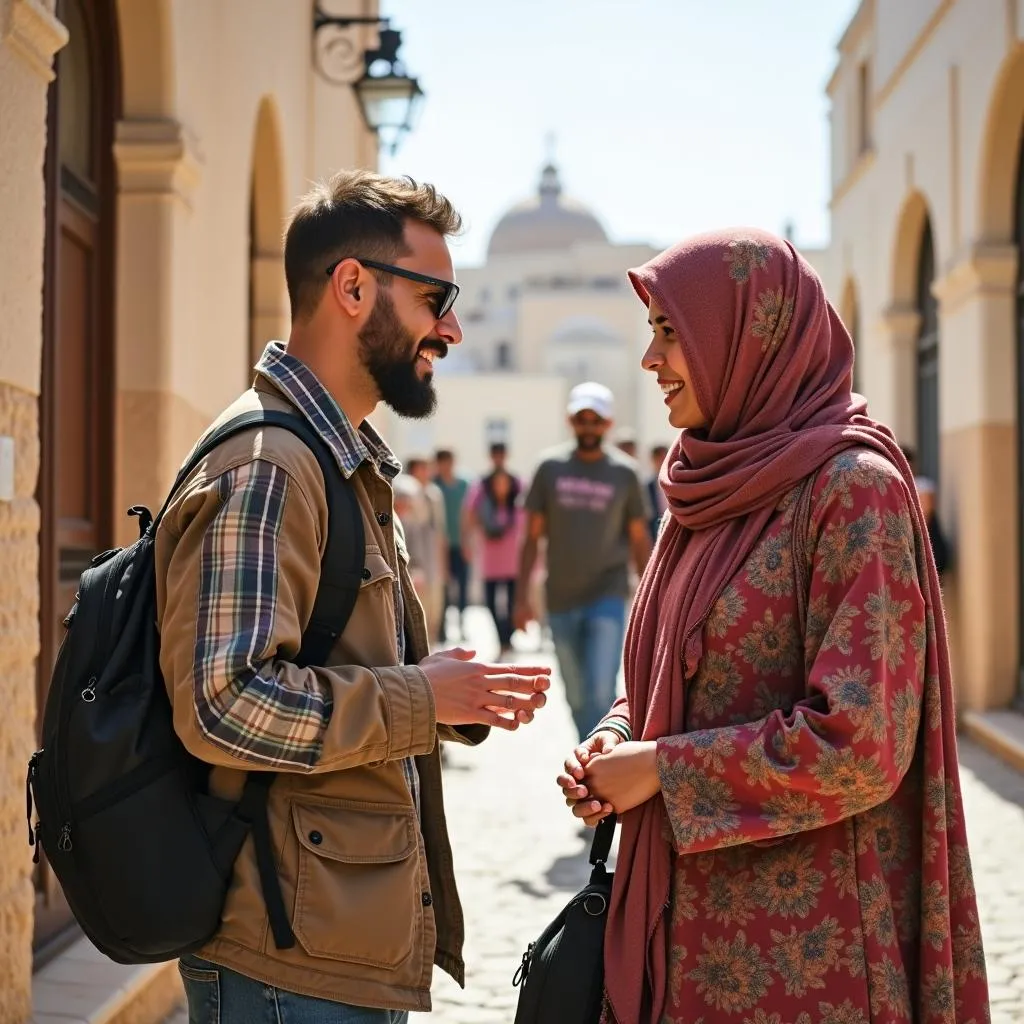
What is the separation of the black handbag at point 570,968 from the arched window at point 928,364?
9504mm

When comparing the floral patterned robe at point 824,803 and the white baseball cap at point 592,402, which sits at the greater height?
the white baseball cap at point 592,402

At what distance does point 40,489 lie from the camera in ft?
13.7

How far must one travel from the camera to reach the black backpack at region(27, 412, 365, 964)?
80.4 inches

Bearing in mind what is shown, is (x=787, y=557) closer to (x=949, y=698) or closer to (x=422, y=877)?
(x=949, y=698)

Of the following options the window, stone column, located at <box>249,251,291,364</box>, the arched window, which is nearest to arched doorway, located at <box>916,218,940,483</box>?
the arched window

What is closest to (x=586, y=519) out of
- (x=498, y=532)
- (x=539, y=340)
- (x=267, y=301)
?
(x=267, y=301)

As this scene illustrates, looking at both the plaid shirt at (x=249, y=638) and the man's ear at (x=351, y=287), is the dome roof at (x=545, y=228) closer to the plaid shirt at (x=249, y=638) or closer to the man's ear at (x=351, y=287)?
the man's ear at (x=351, y=287)

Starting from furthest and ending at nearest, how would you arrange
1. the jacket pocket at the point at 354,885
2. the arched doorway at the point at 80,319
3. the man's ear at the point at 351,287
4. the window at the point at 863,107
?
the window at the point at 863,107, the arched doorway at the point at 80,319, the man's ear at the point at 351,287, the jacket pocket at the point at 354,885

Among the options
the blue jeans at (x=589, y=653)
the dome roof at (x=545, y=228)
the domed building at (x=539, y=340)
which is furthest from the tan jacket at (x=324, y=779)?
the dome roof at (x=545, y=228)

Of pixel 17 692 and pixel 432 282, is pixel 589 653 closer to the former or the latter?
pixel 17 692

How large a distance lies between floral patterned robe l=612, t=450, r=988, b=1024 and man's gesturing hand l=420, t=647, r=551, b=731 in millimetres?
238

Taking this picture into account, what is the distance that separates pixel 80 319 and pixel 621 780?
351 cm

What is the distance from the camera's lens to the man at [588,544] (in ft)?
23.1

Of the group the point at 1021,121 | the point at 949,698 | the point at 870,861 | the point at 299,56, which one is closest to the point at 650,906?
the point at 870,861
